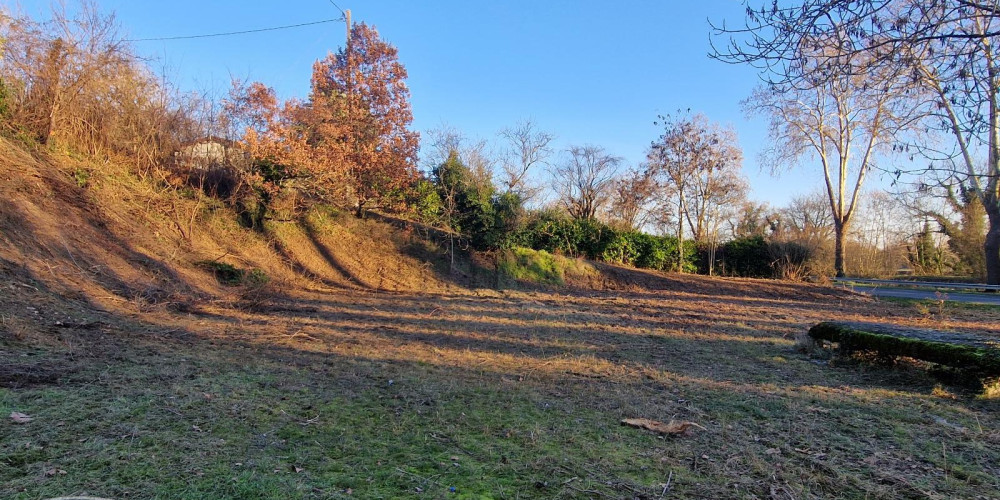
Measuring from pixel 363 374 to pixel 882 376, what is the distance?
5810 mm

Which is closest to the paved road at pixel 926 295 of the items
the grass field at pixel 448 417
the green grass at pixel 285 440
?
the grass field at pixel 448 417

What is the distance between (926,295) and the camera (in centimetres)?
1321

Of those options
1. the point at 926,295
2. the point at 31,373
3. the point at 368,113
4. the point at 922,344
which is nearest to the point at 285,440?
the point at 31,373

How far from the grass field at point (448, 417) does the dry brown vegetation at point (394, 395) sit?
0.07 ft

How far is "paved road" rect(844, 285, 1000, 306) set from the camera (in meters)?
11.9

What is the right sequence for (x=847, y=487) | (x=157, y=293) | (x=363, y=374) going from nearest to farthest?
(x=847, y=487), (x=363, y=374), (x=157, y=293)

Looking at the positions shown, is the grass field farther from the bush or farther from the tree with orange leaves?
the tree with orange leaves

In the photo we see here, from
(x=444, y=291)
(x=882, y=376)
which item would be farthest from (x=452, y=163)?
(x=882, y=376)

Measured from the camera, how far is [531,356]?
6316 mm

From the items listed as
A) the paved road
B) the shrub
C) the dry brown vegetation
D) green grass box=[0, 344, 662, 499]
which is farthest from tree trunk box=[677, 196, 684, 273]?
green grass box=[0, 344, 662, 499]

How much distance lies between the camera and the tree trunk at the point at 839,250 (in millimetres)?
19506

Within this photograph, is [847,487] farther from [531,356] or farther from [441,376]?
→ [531,356]

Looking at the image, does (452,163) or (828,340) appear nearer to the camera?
(828,340)

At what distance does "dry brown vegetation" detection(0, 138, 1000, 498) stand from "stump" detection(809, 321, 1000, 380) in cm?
26
